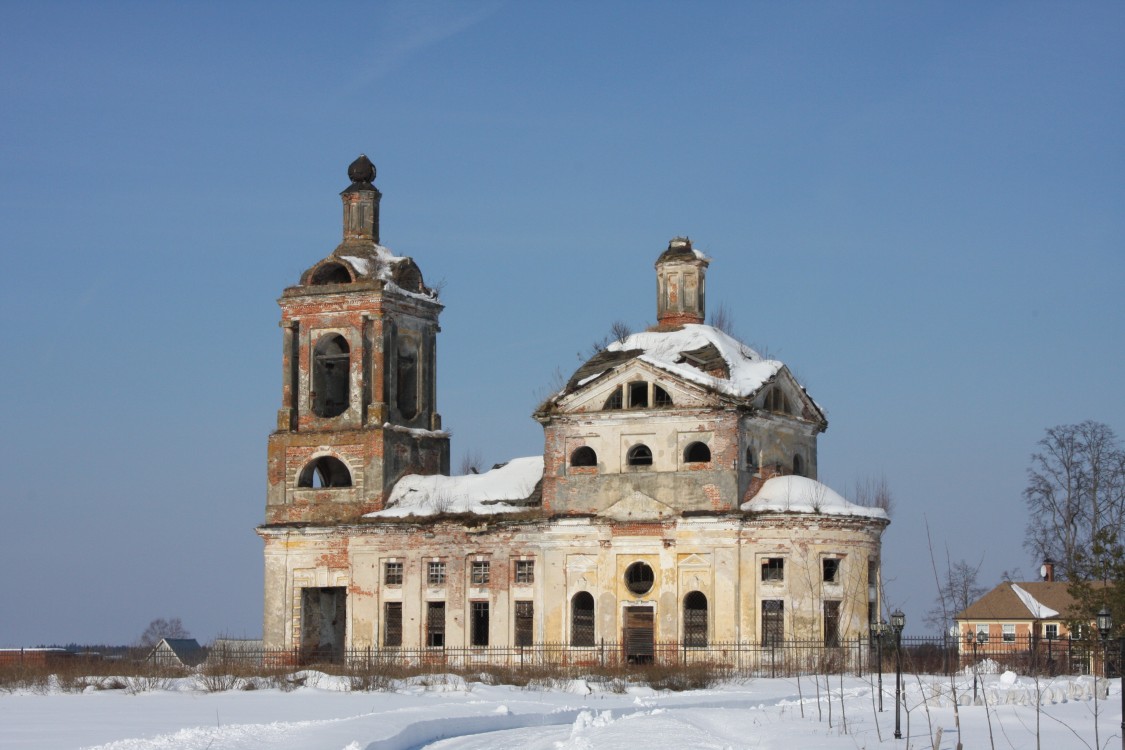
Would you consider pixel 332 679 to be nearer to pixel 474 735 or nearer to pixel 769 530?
pixel 474 735

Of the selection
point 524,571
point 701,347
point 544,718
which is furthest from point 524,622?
point 544,718

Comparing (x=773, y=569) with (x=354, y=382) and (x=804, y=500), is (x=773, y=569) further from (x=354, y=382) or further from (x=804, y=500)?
(x=354, y=382)

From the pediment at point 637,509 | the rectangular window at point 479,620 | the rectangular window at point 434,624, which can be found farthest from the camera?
the rectangular window at point 434,624

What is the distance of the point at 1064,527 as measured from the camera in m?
53.0

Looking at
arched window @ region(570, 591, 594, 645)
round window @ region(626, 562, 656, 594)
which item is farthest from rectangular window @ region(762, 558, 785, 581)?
arched window @ region(570, 591, 594, 645)

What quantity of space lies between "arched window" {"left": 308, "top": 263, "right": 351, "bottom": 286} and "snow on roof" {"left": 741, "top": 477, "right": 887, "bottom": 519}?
12178mm

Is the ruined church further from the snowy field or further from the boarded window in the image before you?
the snowy field

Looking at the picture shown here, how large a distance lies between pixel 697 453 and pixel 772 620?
4.24 m

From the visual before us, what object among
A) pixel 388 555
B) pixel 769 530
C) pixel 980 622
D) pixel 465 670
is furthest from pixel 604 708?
pixel 980 622

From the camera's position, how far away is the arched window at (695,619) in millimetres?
41000

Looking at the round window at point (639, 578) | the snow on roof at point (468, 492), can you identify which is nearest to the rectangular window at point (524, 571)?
the snow on roof at point (468, 492)

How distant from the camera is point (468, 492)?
44812mm

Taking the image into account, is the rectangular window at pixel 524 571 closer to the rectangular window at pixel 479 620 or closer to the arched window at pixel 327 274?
the rectangular window at pixel 479 620

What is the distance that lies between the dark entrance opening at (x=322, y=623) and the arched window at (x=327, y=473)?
8.98ft
